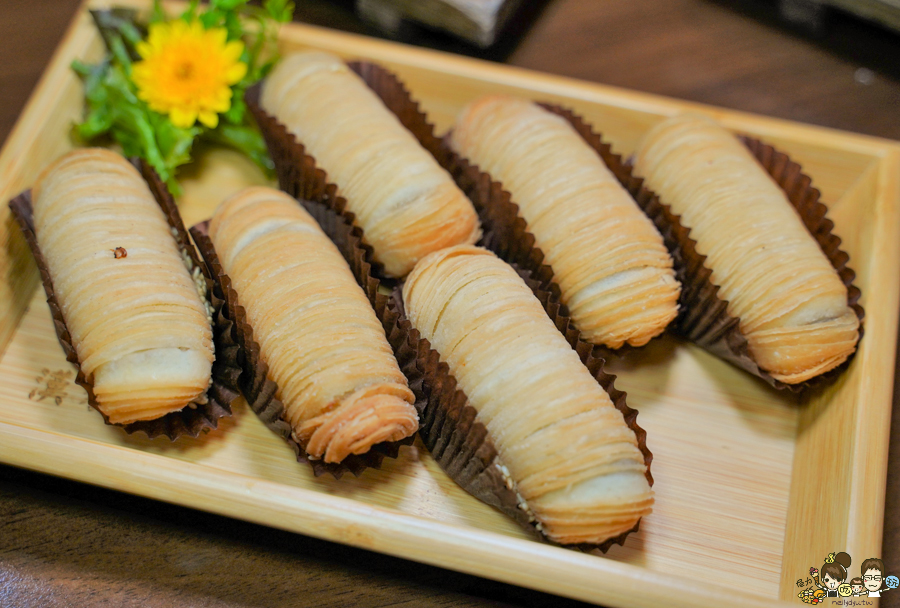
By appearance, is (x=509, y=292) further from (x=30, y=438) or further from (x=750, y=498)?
(x=30, y=438)

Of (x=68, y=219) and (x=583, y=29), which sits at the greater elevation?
(x=583, y=29)

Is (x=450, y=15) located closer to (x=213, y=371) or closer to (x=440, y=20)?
(x=440, y=20)

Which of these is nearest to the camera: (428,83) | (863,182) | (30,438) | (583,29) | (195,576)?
(30,438)

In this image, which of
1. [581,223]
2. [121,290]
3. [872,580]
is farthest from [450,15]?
[872,580]

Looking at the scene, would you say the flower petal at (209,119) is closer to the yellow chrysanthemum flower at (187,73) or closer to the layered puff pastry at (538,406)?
the yellow chrysanthemum flower at (187,73)

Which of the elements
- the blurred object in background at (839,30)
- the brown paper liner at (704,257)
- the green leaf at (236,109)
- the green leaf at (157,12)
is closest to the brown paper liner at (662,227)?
the brown paper liner at (704,257)

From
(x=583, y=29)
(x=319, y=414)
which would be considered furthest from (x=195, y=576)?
(x=583, y=29)

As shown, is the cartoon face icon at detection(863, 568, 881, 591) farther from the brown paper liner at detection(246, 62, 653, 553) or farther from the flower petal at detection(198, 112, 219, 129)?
the flower petal at detection(198, 112, 219, 129)
